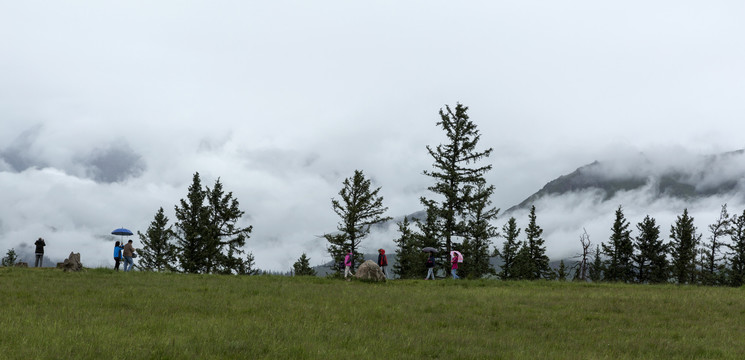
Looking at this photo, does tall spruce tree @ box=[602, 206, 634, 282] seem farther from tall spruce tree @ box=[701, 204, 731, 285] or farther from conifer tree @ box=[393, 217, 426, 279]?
conifer tree @ box=[393, 217, 426, 279]

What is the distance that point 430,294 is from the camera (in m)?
23.2

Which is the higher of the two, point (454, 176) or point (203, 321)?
point (454, 176)

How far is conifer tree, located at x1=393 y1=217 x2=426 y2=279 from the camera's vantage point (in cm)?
7050

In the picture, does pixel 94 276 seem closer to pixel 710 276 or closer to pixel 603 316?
pixel 603 316

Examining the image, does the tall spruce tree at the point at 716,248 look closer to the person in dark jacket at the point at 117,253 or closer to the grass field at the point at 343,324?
the grass field at the point at 343,324

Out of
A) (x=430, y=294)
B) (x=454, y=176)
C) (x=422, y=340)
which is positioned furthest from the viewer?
(x=454, y=176)

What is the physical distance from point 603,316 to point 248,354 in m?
12.7

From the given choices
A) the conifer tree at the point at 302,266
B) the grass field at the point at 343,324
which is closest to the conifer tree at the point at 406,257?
the conifer tree at the point at 302,266

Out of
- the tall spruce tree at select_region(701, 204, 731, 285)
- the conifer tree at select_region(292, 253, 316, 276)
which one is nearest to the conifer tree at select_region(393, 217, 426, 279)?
the conifer tree at select_region(292, 253, 316, 276)

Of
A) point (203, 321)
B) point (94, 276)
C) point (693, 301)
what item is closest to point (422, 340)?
point (203, 321)

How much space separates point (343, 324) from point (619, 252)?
7784cm

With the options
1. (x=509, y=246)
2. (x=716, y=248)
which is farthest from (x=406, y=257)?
(x=716, y=248)

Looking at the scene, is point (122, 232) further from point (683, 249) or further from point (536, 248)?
point (683, 249)

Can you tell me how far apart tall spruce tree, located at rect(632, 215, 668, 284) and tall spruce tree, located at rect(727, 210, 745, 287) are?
9.16 meters
